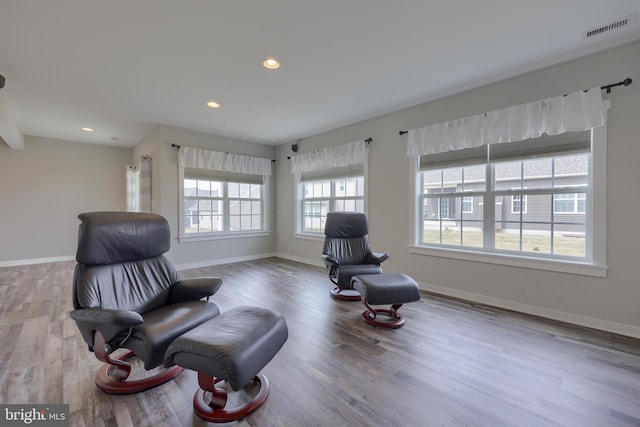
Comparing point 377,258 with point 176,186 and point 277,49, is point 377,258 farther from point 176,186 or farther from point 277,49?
point 176,186

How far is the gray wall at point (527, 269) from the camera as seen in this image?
2.48 meters

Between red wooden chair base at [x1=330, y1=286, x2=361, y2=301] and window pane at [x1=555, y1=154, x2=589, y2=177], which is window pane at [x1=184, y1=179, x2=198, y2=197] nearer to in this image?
red wooden chair base at [x1=330, y1=286, x2=361, y2=301]

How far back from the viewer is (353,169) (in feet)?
15.7

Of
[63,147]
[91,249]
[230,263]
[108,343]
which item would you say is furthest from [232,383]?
[63,147]

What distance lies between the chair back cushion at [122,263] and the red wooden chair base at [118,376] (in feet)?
1.03

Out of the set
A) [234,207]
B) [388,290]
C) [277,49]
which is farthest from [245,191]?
[388,290]

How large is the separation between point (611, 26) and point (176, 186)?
18.7ft

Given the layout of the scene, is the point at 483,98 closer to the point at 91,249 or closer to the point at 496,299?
the point at 496,299

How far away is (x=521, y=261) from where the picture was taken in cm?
303

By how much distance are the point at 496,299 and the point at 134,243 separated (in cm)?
373

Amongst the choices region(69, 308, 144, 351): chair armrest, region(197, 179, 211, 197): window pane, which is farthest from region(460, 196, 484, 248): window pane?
region(197, 179, 211, 197): window pane

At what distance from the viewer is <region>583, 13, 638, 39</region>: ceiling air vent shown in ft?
6.93

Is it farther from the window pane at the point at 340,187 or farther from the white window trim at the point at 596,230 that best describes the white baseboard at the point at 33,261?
the white window trim at the point at 596,230

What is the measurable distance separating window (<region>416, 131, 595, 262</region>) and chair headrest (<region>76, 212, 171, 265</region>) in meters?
3.25
